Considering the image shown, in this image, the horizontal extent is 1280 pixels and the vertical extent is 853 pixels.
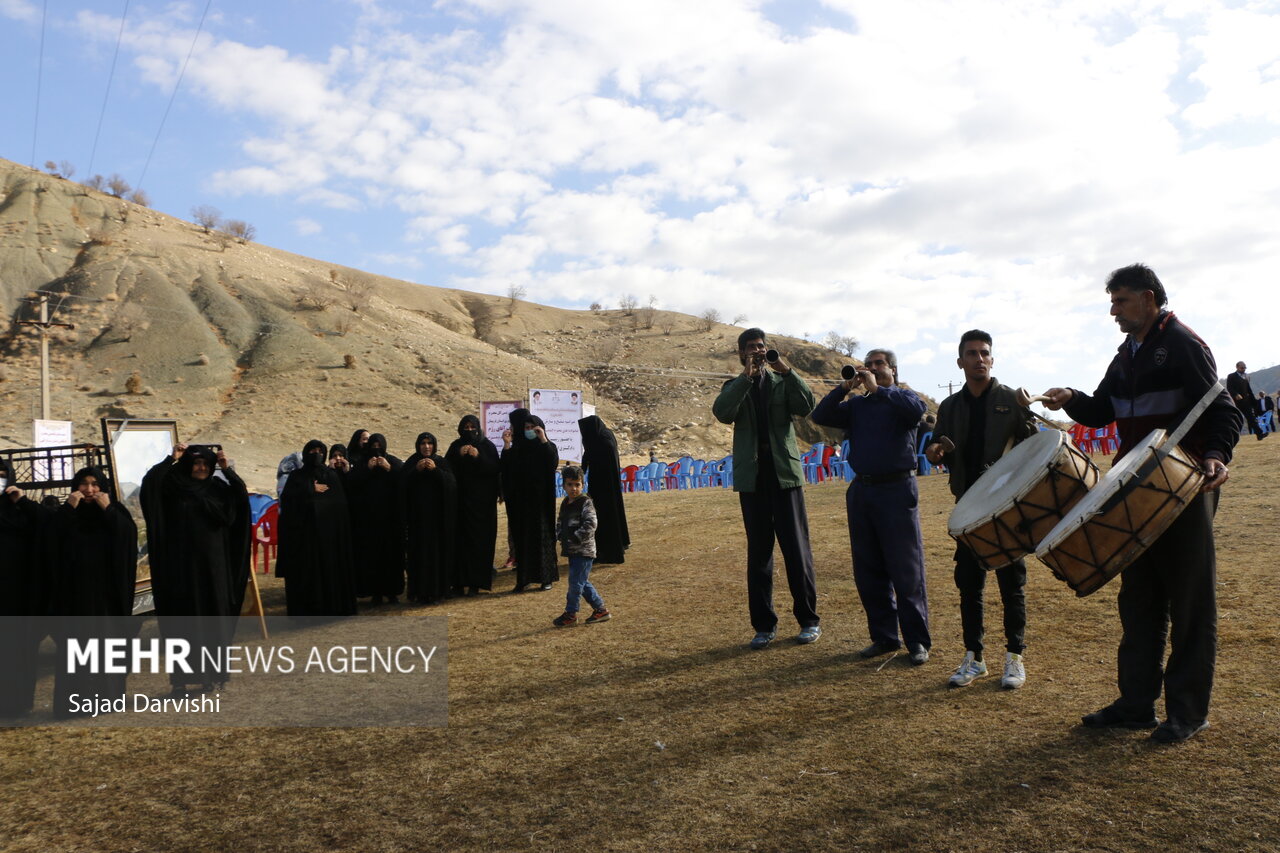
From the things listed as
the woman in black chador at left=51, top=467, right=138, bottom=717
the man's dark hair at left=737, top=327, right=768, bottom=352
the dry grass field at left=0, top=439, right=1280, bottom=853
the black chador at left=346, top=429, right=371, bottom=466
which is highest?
the man's dark hair at left=737, top=327, right=768, bottom=352

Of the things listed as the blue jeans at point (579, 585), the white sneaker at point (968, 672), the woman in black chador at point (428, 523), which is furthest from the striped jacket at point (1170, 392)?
the woman in black chador at point (428, 523)

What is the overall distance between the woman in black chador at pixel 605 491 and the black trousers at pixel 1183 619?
7458 mm

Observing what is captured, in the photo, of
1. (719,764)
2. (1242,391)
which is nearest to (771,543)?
(719,764)

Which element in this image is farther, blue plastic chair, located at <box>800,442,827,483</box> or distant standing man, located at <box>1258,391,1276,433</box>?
distant standing man, located at <box>1258,391,1276,433</box>

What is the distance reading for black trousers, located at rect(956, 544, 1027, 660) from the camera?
493cm

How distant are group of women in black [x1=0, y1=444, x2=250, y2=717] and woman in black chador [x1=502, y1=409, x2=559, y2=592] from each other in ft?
13.2

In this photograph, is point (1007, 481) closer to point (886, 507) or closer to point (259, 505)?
point (886, 507)

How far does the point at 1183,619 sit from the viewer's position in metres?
3.89

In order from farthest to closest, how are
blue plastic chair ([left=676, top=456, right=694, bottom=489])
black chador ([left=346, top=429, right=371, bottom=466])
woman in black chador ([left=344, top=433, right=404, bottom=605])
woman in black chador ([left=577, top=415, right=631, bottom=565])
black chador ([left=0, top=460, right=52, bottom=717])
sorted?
blue plastic chair ([left=676, top=456, right=694, bottom=489])
woman in black chador ([left=577, top=415, right=631, bottom=565])
black chador ([left=346, top=429, right=371, bottom=466])
woman in black chador ([left=344, top=433, right=404, bottom=605])
black chador ([left=0, top=460, right=52, bottom=717])

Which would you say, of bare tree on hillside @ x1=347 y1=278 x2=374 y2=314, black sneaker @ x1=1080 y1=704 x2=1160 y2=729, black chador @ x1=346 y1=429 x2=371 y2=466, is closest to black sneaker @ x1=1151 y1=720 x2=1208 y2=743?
black sneaker @ x1=1080 y1=704 x2=1160 y2=729

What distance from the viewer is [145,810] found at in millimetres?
3967

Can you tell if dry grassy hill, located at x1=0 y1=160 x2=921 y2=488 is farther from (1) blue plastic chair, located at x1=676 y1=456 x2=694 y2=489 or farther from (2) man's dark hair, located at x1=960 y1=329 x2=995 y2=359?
(2) man's dark hair, located at x1=960 y1=329 x2=995 y2=359

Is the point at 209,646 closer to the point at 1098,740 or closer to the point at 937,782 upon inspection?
the point at 937,782

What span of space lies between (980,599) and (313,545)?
19.5ft
